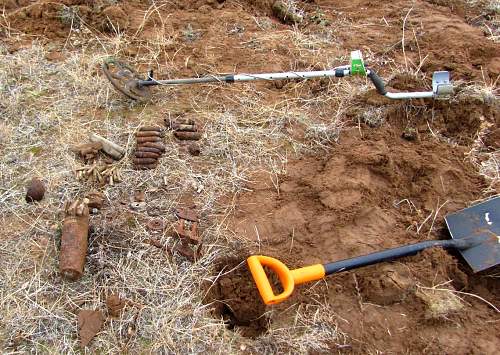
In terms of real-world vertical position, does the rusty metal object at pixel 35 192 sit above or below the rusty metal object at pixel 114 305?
above

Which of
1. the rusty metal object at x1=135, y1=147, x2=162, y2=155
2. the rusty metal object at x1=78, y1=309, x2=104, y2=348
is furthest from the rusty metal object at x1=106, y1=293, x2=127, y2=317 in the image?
the rusty metal object at x1=135, y1=147, x2=162, y2=155

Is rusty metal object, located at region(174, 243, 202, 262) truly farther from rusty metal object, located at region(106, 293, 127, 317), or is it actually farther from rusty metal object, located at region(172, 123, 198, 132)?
rusty metal object, located at region(172, 123, 198, 132)

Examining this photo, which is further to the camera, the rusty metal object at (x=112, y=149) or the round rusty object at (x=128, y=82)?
the round rusty object at (x=128, y=82)

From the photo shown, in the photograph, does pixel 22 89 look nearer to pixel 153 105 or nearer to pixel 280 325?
pixel 153 105

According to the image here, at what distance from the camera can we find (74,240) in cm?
267

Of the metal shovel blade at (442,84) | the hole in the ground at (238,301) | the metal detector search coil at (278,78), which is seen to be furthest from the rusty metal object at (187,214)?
the metal shovel blade at (442,84)

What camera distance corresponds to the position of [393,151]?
10.8 feet

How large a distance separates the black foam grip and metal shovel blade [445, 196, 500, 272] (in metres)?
1.03

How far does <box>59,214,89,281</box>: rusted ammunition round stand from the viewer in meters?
2.60

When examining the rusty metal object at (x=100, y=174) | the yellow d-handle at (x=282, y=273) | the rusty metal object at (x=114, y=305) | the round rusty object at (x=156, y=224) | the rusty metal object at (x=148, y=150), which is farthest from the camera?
the rusty metal object at (x=148, y=150)

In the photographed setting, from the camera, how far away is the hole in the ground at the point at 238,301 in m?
2.61

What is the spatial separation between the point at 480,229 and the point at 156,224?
186 cm

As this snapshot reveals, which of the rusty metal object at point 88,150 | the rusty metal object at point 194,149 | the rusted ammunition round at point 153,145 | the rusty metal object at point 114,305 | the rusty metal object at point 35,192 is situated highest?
the rusted ammunition round at point 153,145

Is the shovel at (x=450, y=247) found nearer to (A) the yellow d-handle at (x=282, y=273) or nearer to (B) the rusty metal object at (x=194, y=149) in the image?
(A) the yellow d-handle at (x=282, y=273)
